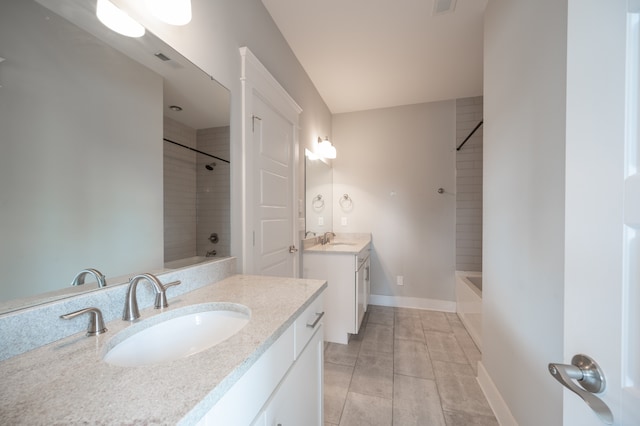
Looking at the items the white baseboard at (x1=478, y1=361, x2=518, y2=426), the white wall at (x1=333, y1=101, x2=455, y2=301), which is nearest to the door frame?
the white baseboard at (x1=478, y1=361, x2=518, y2=426)

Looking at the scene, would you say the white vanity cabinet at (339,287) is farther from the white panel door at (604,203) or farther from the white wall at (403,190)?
the white panel door at (604,203)

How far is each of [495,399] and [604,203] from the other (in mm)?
1723

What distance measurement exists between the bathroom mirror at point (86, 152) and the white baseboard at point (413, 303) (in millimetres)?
2775

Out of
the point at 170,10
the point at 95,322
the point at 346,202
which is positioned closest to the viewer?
the point at 95,322

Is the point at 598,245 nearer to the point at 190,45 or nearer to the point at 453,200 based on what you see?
the point at 190,45

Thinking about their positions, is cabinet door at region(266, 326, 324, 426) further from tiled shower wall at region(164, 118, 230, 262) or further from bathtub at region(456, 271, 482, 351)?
bathtub at region(456, 271, 482, 351)

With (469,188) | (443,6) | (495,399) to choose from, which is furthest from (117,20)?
(469,188)

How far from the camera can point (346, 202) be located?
137 inches

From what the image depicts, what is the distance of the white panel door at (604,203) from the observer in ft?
1.23

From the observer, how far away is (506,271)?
1352mm

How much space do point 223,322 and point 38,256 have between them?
544 millimetres

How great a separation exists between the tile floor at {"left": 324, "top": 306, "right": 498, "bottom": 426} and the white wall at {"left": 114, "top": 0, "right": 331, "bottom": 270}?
1.19m

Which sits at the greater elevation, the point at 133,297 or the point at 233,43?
the point at 233,43

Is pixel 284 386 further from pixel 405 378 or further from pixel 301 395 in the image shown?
pixel 405 378
